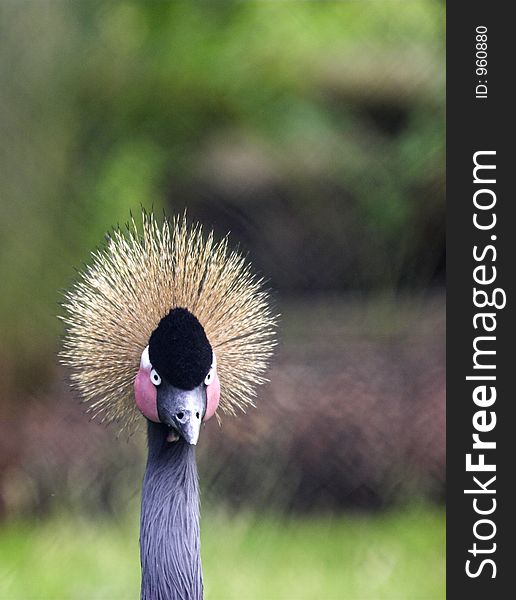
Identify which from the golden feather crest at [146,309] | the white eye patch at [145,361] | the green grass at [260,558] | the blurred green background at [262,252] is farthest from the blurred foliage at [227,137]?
the white eye patch at [145,361]

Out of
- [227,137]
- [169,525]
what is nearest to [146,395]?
[169,525]

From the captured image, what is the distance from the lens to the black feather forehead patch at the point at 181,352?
98 centimetres

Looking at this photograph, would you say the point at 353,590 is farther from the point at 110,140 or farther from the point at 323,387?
the point at 110,140

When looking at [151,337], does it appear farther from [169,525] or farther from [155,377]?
[169,525]

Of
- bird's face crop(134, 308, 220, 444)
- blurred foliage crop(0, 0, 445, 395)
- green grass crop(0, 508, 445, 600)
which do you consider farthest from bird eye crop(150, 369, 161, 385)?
blurred foliage crop(0, 0, 445, 395)

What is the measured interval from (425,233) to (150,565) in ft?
4.25

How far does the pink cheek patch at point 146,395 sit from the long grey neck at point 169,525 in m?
0.06

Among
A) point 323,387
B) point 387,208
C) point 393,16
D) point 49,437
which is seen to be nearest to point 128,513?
point 49,437

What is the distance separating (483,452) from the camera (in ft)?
4.54

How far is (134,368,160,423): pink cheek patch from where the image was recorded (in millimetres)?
1015

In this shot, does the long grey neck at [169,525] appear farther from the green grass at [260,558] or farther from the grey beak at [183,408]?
the green grass at [260,558]

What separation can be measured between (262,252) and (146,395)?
1.22 m

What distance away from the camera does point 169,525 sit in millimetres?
1096

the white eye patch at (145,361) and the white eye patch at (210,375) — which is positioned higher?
the white eye patch at (145,361)
